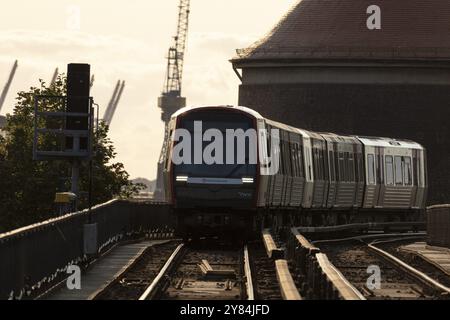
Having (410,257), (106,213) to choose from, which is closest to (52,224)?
(106,213)

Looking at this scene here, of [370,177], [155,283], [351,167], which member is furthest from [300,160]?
[155,283]

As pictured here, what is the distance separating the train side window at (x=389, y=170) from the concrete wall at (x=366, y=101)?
3021cm

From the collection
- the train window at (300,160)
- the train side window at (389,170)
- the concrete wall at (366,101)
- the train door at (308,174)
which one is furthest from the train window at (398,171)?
the concrete wall at (366,101)

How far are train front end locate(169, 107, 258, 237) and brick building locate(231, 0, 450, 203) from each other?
168 ft

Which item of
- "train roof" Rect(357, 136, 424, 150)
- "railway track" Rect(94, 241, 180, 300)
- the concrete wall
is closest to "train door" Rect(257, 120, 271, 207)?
"railway track" Rect(94, 241, 180, 300)

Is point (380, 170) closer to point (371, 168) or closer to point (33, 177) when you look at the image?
point (371, 168)

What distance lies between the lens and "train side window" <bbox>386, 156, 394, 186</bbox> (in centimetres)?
5475

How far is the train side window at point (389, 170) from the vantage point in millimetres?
54750

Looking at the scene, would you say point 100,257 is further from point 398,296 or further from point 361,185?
point 361,185

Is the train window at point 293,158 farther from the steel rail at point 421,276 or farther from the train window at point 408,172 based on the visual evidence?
the train window at point 408,172

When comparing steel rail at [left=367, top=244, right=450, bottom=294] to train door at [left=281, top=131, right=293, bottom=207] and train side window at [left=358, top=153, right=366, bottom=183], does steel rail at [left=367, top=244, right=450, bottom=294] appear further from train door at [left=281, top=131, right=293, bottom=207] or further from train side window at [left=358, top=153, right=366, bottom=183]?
train side window at [left=358, top=153, right=366, bottom=183]

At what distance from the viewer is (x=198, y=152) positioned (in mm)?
33656

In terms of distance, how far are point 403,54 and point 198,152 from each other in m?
52.3

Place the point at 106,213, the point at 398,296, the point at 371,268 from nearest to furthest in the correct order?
1. the point at 398,296
2. the point at 371,268
3. the point at 106,213
